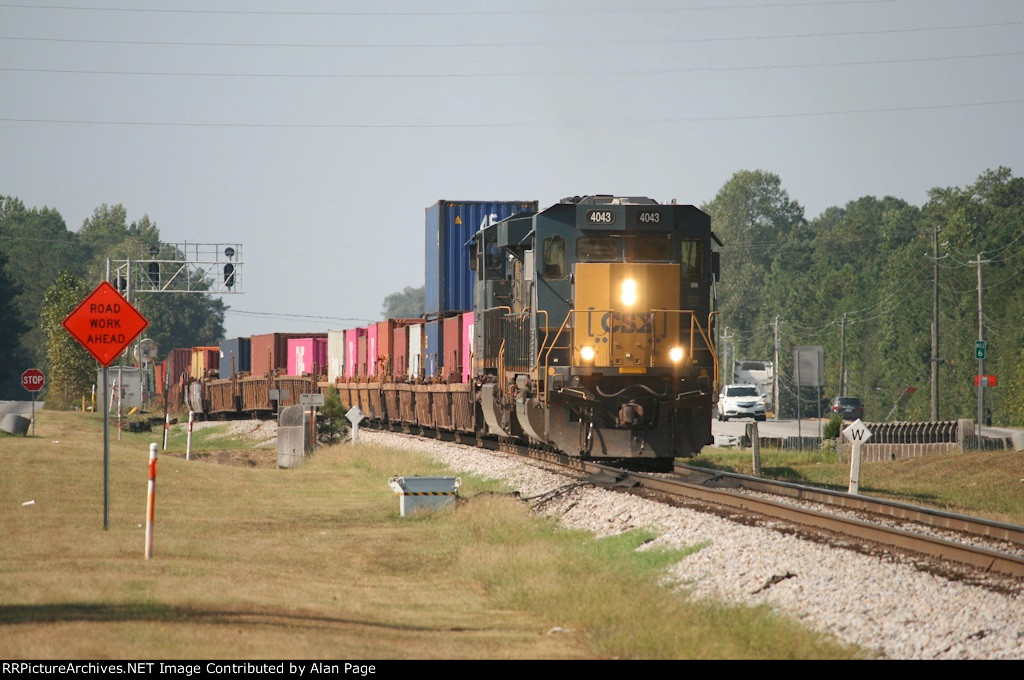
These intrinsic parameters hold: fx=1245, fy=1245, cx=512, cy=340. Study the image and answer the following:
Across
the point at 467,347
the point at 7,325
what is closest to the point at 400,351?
the point at 467,347

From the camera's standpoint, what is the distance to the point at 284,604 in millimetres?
9766

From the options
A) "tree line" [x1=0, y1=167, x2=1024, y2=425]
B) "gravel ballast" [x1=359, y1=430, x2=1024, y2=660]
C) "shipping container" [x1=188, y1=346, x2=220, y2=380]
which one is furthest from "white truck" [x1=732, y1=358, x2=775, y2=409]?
"gravel ballast" [x1=359, y1=430, x2=1024, y2=660]

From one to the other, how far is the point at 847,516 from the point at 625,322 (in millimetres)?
4335

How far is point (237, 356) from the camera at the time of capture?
5600 cm

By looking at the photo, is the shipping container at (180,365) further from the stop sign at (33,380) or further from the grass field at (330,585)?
the grass field at (330,585)

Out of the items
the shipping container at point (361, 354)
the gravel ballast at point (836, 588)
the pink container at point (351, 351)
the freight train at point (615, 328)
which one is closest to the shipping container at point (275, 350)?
the pink container at point (351, 351)

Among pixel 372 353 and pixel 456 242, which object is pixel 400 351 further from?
pixel 456 242

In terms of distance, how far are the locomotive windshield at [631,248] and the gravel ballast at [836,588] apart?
4067 millimetres

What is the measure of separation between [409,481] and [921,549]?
720 centimetres

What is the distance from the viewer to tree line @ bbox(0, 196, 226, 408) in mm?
103787

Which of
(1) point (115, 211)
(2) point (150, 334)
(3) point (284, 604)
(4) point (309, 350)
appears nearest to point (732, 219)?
(2) point (150, 334)

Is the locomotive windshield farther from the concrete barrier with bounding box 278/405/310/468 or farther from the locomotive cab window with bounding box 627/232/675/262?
the concrete barrier with bounding box 278/405/310/468

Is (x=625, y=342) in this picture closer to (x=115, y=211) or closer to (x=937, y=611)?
(x=937, y=611)

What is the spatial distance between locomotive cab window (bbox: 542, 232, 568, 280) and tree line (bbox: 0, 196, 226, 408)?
8773cm
